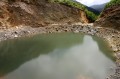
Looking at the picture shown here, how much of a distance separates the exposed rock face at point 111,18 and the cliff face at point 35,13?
6.32 meters

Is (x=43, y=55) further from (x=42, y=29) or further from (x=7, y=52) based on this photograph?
(x=42, y=29)

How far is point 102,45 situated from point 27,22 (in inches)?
799

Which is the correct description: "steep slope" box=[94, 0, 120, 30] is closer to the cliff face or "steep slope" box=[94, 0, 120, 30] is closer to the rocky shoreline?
the rocky shoreline

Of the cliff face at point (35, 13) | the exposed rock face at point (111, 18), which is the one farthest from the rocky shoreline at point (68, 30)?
the cliff face at point (35, 13)

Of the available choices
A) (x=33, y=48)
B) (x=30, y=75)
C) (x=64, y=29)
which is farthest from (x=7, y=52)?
(x=64, y=29)

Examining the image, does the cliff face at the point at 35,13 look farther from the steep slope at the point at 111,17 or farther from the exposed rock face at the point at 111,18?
the steep slope at the point at 111,17

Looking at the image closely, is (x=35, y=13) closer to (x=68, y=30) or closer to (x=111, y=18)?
(x=68, y=30)

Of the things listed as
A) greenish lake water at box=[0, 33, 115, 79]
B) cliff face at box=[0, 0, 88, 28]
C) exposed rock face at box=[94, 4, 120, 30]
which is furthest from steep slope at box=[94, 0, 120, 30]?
greenish lake water at box=[0, 33, 115, 79]

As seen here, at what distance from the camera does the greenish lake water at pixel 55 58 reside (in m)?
28.5

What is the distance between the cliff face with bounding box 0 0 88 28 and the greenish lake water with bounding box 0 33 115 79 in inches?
281

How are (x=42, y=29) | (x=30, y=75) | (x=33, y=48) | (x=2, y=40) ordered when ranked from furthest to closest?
1. (x=42, y=29)
2. (x=2, y=40)
3. (x=33, y=48)
4. (x=30, y=75)

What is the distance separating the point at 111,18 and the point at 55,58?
81.7ft

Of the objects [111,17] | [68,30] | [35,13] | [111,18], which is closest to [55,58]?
[68,30]

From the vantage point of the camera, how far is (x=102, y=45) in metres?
43.2
